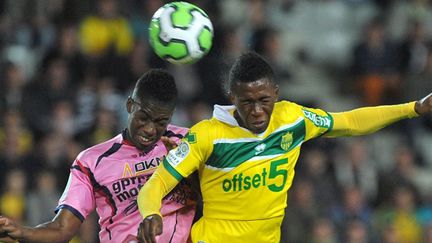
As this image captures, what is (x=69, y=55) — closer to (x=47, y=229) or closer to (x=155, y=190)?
(x=47, y=229)

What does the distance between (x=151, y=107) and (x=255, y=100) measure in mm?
590

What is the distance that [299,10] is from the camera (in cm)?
1407

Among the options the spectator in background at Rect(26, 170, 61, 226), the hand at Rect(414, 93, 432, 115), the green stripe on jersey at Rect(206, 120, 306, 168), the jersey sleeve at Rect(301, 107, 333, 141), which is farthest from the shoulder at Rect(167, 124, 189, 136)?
the spectator in background at Rect(26, 170, 61, 226)

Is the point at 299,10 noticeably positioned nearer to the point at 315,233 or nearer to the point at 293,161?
the point at 315,233

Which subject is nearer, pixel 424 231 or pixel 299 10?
pixel 424 231

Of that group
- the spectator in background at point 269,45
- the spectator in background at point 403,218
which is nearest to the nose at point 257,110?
the spectator in background at point 403,218

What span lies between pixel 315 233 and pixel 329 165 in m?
1.10

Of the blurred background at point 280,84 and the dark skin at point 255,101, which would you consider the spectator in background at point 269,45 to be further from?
the dark skin at point 255,101

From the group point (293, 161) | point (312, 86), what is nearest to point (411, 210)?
point (312, 86)

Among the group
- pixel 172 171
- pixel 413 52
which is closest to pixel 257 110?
pixel 172 171

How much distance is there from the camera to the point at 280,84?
505 inches

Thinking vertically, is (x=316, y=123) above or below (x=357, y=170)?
above

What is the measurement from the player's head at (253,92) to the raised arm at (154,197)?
20.6 inches

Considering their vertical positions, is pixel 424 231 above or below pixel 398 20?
below
